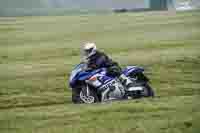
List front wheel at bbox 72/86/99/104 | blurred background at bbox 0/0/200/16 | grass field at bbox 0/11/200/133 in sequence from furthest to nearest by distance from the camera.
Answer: blurred background at bbox 0/0/200/16 < front wheel at bbox 72/86/99/104 < grass field at bbox 0/11/200/133

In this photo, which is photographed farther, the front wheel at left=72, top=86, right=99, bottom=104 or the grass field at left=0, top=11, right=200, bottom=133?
the front wheel at left=72, top=86, right=99, bottom=104

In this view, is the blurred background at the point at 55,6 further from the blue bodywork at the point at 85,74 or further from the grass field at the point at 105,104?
the blue bodywork at the point at 85,74

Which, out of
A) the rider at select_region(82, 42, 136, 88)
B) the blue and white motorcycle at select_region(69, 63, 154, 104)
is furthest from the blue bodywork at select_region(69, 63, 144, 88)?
the rider at select_region(82, 42, 136, 88)

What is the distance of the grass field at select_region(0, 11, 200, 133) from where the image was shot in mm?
9352

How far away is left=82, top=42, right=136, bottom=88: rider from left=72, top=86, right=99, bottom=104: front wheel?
0.50m

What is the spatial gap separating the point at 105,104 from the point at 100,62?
1.06m

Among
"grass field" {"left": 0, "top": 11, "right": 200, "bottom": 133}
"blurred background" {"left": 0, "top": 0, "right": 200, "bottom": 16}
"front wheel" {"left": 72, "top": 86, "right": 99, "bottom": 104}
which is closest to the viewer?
"grass field" {"left": 0, "top": 11, "right": 200, "bottom": 133}

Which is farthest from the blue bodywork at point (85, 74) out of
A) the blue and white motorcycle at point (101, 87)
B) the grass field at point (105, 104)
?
the grass field at point (105, 104)

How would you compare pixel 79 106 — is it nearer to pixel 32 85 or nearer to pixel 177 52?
pixel 32 85

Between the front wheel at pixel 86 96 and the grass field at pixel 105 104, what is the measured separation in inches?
10.9

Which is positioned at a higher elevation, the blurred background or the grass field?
the blurred background

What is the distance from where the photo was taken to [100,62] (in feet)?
39.5

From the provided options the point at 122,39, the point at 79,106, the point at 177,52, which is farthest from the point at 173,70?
the point at 122,39

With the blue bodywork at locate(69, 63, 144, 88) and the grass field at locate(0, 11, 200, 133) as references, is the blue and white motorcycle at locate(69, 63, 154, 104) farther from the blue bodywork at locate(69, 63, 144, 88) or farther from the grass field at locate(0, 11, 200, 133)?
the grass field at locate(0, 11, 200, 133)
